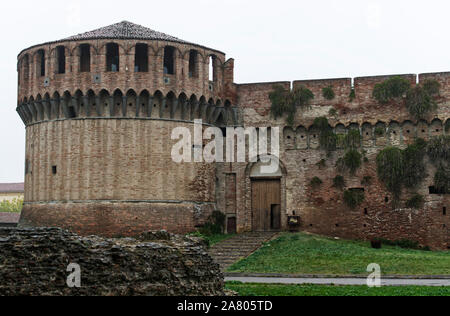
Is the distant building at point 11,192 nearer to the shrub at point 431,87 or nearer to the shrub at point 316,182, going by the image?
the shrub at point 316,182

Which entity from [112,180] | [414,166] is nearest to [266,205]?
[414,166]

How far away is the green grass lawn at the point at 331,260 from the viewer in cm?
2156

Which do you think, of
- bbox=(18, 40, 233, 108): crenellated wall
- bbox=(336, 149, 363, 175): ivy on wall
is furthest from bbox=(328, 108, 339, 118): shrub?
bbox=(18, 40, 233, 108): crenellated wall

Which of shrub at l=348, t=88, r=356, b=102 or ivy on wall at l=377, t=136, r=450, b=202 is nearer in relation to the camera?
ivy on wall at l=377, t=136, r=450, b=202

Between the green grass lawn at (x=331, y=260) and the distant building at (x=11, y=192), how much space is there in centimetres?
6249

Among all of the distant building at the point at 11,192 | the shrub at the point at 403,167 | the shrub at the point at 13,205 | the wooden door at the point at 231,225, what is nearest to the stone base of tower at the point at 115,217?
the wooden door at the point at 231,225

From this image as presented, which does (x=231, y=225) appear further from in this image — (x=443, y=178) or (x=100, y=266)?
(x=100, y=266)

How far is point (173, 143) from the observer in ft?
97.7

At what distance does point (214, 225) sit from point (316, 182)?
520 centimetres

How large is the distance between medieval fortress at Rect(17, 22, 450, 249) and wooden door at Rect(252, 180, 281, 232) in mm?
48

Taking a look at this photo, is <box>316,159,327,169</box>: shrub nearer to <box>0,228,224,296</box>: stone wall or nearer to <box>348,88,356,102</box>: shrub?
<box>348,88,356,102</box>: shrub

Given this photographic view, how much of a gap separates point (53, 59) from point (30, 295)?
19.8 metres

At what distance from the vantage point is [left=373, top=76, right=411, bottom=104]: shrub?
2984 cm
